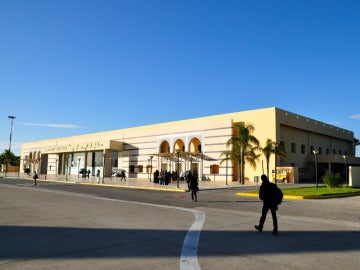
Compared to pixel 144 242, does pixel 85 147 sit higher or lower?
higher

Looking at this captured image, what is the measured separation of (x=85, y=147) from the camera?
6284 cm

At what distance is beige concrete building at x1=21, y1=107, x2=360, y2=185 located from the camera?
41188mm

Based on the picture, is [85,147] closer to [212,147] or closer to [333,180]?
[212,147]

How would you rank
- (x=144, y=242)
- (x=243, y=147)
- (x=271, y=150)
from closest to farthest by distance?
(x=144, y=242) < (x=271, y=150) < (x=243, y=147)

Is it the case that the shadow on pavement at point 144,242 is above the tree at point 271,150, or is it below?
below

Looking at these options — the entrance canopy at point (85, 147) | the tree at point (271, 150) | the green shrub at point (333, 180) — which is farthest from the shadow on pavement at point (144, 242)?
the entrance canopy at point (85, 147)

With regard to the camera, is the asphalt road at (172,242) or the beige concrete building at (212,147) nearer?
the asphalt road at (172,242)

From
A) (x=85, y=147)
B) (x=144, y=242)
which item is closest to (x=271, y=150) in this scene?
(x=144, y=242)

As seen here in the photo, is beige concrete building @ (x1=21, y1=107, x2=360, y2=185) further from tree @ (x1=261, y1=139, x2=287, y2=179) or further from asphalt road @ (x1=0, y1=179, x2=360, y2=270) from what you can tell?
asphalt road @ (x1=0, y1=179, x2=360, y2=270)

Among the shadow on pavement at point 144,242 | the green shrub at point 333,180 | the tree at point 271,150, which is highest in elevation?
the tree at point 271,150

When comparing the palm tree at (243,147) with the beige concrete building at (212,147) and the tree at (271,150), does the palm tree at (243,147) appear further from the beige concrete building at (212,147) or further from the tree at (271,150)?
the beige concrete building at (212,147)

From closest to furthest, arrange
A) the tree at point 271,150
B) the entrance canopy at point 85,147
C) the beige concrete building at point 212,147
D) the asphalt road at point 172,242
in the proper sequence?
the asphalt road at point 172,242, the tree at point 271,150, the beige concrete building at point 212,147, the entrance canopy at point 85,147

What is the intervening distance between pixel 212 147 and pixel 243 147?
705 cm

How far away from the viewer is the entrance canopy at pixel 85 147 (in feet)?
189
